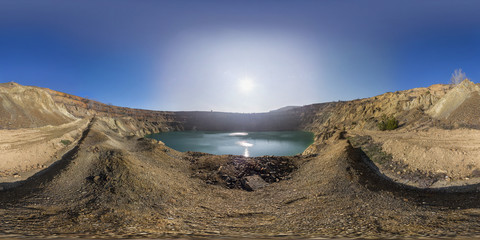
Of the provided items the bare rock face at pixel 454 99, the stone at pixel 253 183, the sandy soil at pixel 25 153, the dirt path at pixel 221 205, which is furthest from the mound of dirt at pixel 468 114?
the sandy soil at pixel 25 153

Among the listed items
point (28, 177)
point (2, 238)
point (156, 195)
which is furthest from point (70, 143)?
point (2, 238)

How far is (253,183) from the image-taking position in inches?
435

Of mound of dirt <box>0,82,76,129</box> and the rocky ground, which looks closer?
the rocky ground

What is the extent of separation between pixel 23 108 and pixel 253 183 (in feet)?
93.7

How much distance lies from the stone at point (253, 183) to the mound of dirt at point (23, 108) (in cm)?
2113

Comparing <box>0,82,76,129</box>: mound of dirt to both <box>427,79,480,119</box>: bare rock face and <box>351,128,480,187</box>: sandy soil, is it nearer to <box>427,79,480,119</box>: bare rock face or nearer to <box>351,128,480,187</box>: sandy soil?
<box>351,128,480,187</box>: sandy soil

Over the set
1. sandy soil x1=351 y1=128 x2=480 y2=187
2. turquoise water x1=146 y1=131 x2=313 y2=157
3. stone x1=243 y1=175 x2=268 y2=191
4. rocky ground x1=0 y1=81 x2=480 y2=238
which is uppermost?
sandy soil x1=351 y1=128 x2=480 y2=187

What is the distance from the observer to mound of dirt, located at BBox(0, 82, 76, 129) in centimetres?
2003

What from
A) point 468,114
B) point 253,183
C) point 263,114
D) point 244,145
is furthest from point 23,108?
point 263,114

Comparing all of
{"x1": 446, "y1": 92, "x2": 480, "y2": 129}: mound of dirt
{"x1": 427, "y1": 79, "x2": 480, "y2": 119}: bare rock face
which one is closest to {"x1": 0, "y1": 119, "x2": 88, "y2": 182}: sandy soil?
{"x1": 446, "y1": 92, "x2": 480, "y2": 129}: mound of dirt

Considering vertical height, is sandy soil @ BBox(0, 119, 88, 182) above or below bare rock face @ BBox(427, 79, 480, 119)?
below

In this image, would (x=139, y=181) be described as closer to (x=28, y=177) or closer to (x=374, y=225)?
(x=28, y=177)

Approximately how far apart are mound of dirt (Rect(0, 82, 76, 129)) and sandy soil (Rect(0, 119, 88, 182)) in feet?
15.2

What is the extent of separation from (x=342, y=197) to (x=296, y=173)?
476 cm
